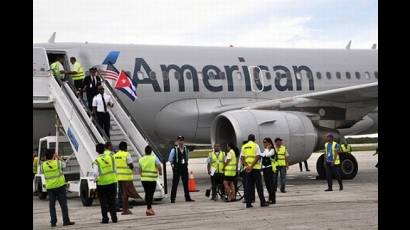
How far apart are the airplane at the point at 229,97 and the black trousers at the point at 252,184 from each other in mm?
4208

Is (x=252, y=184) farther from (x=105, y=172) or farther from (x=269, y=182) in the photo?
(x=105, y=172)

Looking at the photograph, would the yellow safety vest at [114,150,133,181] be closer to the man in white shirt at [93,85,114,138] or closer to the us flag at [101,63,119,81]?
the man in white shirt at [93,85,114,138]

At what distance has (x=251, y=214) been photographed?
1170cm

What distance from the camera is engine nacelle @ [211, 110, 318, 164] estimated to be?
1758 centimetres

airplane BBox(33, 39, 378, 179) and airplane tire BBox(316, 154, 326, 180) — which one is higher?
airplane BBox(33, 39, 378, 179)

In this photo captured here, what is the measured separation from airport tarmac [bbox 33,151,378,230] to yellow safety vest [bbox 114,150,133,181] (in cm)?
71

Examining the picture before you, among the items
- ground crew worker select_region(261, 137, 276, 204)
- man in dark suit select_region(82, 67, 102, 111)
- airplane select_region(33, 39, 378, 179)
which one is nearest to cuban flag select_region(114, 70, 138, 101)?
airplane select_region(33, 39, 378, 179)

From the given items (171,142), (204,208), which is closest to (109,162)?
(204,208)

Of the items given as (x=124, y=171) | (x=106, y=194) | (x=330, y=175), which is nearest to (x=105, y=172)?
(x=106, y=194)

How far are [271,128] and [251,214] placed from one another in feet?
→ 20.6

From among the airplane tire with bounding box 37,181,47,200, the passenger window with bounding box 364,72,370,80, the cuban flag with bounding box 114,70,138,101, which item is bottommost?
the airplane tire with bounding box 37,181,47,200

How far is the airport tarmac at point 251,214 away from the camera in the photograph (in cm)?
1015
